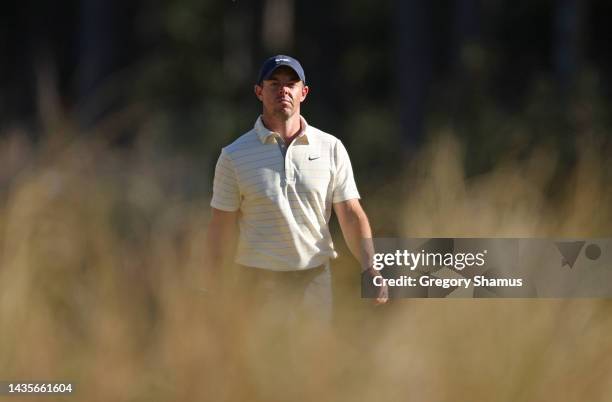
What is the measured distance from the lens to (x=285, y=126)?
2.92 meters

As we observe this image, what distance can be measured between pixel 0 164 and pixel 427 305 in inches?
126

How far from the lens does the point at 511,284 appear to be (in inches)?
141

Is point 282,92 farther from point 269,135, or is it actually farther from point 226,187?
point 226,187

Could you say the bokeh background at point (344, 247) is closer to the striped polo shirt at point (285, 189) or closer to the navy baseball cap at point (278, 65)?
the striped polo shirt at point (285, 189)

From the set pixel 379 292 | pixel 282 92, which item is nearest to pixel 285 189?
pixel 282 92

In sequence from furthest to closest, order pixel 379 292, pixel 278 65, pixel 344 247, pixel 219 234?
pixel 344 247, pixel 379 292, pixel 219 234, pixel 278 65

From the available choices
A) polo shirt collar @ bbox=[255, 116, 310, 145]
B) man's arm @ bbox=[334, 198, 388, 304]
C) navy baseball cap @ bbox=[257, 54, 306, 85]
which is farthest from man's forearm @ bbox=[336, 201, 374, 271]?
navy baseball cap @ bbox=[257, 54, 306, 85]

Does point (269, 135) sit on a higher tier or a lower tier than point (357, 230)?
higher

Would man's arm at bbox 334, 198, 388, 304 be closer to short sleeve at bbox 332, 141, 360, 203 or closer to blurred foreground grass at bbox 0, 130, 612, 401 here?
short sleeve at bbox 332, 141, 360, 203

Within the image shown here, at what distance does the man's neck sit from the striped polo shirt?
0.05ft

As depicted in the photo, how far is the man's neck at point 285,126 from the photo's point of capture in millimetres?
2904

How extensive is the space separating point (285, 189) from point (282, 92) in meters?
0.24

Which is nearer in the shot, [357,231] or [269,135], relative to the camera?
[269,135]

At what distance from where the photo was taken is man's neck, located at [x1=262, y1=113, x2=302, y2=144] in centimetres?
290
